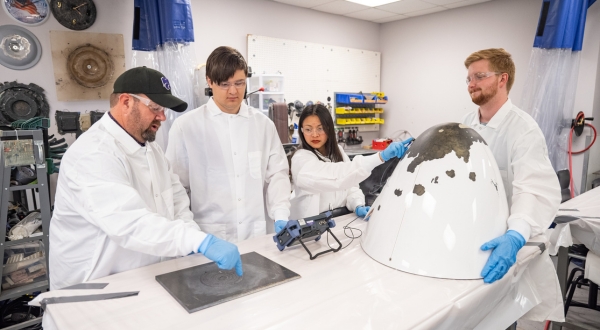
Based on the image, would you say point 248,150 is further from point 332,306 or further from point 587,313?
point 587,313

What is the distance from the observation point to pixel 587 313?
8.70 feet

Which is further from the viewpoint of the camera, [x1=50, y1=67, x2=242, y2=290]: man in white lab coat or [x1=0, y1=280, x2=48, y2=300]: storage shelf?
[x1=0, y1=280, x2=48, y2=300]: storage shelf

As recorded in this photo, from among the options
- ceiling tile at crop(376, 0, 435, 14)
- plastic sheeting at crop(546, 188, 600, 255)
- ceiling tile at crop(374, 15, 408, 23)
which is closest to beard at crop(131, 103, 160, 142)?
plastic sheeting at crop(546, 188, 600, 255)

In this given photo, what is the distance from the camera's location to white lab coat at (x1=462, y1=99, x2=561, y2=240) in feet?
4.59

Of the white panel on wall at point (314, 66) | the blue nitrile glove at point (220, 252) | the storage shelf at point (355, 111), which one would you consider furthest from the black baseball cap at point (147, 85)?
the storage shelf at point (355, 111)

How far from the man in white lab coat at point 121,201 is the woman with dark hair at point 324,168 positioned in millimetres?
559

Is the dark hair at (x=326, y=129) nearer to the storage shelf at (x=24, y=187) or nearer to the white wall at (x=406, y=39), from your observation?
the storage shelf at (x=24, y=187)

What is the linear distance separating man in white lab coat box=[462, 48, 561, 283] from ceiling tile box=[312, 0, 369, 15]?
3030 mm

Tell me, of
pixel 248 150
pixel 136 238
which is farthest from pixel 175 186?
pixel 136 238

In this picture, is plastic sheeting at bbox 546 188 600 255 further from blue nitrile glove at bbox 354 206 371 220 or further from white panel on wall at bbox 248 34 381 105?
white panel on wall at bbox 248 34 381 105

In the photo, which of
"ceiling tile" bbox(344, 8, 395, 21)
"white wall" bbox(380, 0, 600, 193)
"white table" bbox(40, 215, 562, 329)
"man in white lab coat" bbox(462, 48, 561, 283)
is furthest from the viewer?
→ "ceiling tile" bbox(344, 8, 395, 21)

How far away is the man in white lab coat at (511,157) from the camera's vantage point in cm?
126

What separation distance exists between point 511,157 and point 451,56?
3.67 m

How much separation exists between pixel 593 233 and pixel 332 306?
72.7 inches
